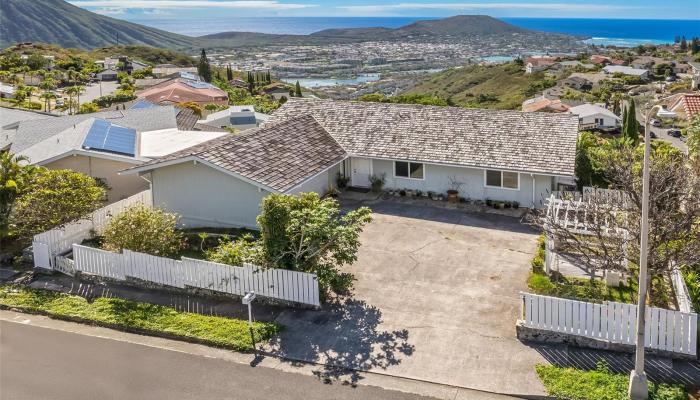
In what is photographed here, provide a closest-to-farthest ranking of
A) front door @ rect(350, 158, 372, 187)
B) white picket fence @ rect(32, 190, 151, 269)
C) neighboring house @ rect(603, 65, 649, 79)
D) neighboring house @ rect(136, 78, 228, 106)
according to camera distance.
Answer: white picket fence @ rect(32, 190, 151, 269)
front door @ rect(350, 158, 372, 187)
neighboring house @ rect(136, 78, 228, 106)
neighboring house @ rect(603, 65, 649, 79)

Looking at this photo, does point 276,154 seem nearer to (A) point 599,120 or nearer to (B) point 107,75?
(A) point 599,120

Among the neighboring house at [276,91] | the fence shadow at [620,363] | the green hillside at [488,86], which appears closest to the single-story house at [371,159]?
the fence shadow at [620,363]

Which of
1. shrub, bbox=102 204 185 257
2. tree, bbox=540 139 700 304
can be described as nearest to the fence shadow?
tree, bbox=540 139 700 304

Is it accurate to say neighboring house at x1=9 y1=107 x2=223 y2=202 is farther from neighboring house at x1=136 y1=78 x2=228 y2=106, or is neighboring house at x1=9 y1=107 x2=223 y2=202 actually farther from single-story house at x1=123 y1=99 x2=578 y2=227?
neighboring house at x1=136 y1=78 x2=228 y2=106

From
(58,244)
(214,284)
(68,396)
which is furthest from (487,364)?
(58,244)

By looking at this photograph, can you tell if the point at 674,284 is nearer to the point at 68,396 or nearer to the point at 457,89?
the point at 68,396

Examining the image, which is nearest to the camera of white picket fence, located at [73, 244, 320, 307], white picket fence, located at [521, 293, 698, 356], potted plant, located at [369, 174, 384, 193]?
white picket fence, located at [521, 293, 698, 356]

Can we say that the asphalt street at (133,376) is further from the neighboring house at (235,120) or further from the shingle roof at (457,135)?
the neighboring house at (235,120)
